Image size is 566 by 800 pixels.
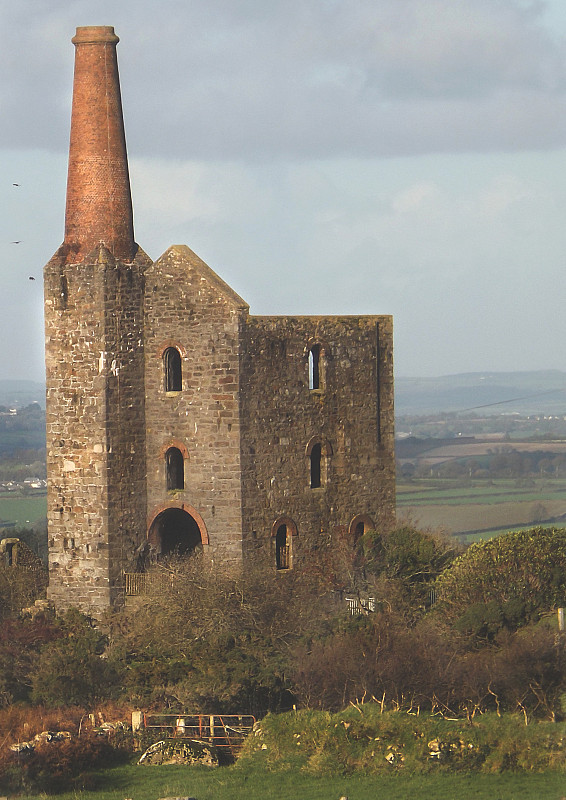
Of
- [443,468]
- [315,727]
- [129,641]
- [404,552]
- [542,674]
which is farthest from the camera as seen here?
[443,468]

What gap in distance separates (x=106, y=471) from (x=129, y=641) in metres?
4.00

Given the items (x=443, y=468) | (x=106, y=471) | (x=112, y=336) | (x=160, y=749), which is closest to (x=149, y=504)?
(x=106, y=471)

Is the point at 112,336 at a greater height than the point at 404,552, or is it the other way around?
the point at 112,336

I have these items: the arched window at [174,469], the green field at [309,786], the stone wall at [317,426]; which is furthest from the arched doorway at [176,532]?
the green field at [309,786]

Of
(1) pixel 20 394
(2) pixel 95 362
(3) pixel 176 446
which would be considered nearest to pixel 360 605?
(3) pixel 176 446

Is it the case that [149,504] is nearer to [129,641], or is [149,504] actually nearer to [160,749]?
[129,641]

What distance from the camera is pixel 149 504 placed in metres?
40.7

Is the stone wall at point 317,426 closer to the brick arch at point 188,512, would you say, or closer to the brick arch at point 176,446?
the brick arch at point 188,512

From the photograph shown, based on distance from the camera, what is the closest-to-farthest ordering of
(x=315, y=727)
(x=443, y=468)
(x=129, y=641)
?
(x=315, y=727) < (x=129, y=641) < (x=443, y=468)

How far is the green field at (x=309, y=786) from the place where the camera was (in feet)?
96.5

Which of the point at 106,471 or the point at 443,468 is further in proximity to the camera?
the point at 443,468

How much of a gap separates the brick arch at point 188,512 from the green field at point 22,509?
4853cm

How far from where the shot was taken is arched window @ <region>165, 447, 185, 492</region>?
40.6 meters

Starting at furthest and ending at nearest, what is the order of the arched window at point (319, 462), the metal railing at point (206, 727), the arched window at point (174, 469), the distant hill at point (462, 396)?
the distant hill at point (462, 396) → the arched window at point (319, 462) → the arched window at point (174, 469) → the metal railing at point (206, 727)
